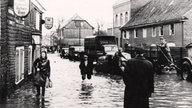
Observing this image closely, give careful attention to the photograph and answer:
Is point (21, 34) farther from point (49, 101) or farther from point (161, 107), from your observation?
point (161, 107)

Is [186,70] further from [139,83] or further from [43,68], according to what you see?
[139,83]

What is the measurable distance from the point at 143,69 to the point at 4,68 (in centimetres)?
685

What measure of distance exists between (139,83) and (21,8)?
7015 mm

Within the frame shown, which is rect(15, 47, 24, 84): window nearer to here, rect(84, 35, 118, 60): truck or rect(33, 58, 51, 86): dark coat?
rect(33, 58, 51, 86): dark coat

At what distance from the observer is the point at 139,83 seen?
743 centimetres

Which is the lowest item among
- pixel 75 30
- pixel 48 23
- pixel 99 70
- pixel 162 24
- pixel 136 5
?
pixel 99 70

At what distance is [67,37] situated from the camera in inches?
4158

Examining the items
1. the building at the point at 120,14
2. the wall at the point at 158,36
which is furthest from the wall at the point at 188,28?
the building at the point at 120,14

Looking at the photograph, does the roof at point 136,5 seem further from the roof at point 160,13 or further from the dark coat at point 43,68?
the dark coat at point 43,68

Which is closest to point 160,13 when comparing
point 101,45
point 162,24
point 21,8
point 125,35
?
point 162,24

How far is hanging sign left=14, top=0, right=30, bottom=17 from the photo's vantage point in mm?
12977

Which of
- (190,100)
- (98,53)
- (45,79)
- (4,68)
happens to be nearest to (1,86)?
(4,68)

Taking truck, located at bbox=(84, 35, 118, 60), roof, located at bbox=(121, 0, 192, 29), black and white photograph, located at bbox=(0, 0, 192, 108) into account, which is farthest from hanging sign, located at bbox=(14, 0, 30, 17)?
roof, located at bbox=(121, 0, 192, 29)

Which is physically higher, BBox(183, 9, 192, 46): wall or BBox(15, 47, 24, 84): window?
BBox(183, 9, 192, 46): wall
